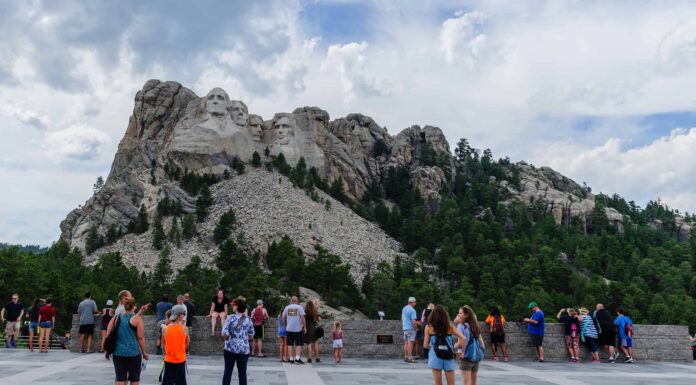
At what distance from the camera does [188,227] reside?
97.9 metres

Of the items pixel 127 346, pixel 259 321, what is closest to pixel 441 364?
pixel 127 346

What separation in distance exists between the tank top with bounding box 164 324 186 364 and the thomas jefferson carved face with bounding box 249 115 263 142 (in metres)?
126

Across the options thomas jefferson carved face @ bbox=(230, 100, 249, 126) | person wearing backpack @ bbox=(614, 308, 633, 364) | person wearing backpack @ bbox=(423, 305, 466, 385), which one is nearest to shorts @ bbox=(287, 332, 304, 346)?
person wearing backpack @ bbox=(423, 305, 466, 385)

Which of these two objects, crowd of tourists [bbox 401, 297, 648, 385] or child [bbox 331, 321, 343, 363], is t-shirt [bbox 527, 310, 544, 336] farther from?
child [bbox 331, 321, 343, 363]

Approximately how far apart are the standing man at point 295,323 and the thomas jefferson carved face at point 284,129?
122799mm

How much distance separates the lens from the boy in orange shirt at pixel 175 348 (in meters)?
9.66

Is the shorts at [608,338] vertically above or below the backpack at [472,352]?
below

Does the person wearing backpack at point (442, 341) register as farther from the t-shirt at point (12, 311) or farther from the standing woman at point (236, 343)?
the t-shirt at point (12, 311)

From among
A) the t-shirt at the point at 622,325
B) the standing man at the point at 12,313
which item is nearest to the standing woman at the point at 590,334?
the t-shirt at the point at 622,325

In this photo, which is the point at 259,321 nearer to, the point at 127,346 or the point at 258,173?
the point at 127,346

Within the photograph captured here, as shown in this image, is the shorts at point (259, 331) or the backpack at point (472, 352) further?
the shorts at point (259, 331)

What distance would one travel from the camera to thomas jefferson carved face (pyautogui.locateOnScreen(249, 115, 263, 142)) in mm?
135512

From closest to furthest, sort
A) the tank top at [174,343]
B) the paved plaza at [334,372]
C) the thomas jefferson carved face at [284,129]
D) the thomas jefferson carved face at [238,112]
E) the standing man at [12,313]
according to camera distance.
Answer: the tank top at [174,343]
the paved plaza at [334,372]
the standing man at [12,313]
the thomas jefferson carved face at [238,112]
the thomas jefferson carved face at [284,129]

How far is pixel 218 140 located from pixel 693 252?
102989 mm
